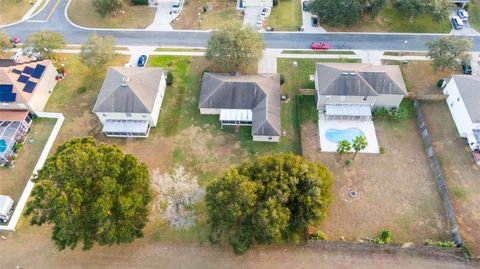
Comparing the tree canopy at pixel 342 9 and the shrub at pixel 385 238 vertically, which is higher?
the tree canopy at pixel 342 9

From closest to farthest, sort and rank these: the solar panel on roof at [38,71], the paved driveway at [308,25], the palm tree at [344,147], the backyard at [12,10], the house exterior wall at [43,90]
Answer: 1. the palm tree at [344,147]
2. the house exterior wall at [43,90]
3. the solar panel on roof at [38,71]
4. the paved driveway at [308,25]
5. the backyard at [12,10]

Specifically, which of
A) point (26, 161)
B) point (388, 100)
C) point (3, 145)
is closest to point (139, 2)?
point (3, 145)

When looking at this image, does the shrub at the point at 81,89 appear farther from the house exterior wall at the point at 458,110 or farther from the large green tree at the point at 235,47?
the house exterior wall at the point at 458,110

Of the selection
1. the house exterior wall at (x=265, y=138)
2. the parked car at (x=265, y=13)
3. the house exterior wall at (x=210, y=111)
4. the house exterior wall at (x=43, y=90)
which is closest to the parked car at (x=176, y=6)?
the parked car at (x=265, y=13)

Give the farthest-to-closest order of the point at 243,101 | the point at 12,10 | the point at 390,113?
the point at 12,10
the point at 390,113
the point at 243,101

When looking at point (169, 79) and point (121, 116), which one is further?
point (169, 79)

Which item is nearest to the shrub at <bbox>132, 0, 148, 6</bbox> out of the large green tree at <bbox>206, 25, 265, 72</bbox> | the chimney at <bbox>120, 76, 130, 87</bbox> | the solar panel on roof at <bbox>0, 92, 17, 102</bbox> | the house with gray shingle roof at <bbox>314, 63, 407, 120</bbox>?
the large green tree at <bbox>206, 25, 265, 72</bbox>

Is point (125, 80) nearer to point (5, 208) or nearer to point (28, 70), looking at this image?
point (28, 70)
